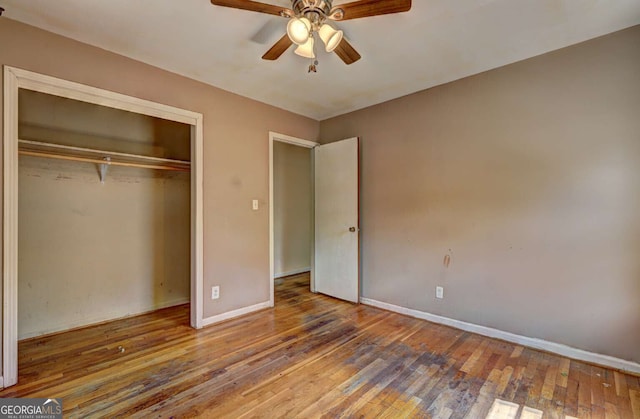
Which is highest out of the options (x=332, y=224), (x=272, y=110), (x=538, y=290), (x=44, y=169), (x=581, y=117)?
(x=272, y=110)

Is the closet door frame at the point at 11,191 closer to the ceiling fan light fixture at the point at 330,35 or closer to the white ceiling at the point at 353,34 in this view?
the white ceiling at the point at 353,34

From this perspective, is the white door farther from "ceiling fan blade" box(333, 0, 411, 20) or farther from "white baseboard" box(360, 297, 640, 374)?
"ceiling fan blade" box(333, 0, 411, 20)

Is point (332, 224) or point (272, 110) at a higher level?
point (272, 110)

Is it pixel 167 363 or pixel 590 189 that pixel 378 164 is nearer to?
pixel 590 189

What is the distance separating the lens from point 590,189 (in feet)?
→ 7.22

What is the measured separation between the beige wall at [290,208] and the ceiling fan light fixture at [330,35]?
322 centimetres

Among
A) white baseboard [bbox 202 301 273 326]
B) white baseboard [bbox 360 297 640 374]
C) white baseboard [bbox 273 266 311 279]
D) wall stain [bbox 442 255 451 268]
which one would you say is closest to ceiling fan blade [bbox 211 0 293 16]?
wall stain [bbox 442 255 451 268]

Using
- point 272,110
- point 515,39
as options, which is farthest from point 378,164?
point 515,39

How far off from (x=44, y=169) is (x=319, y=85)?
2699 millimetres

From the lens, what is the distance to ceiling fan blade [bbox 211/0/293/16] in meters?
1.56

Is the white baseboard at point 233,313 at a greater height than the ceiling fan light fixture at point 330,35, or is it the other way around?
the ceiling fan light fixture at point 330,35

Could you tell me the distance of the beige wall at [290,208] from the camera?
5.02 m

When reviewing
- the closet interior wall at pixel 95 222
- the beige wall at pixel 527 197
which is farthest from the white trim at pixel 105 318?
the beige wall at pixel 527 197

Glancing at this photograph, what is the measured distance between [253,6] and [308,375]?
92.5 inches
